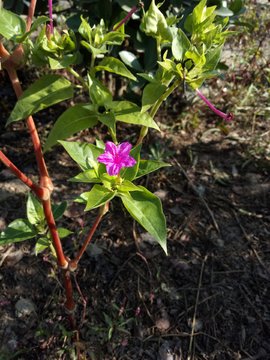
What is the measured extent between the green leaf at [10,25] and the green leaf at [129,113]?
335mm

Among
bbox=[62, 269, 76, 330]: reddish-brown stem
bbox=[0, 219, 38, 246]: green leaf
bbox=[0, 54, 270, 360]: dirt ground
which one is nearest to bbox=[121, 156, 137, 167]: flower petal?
bbox=[0, 219, 38, 246]: green leaf

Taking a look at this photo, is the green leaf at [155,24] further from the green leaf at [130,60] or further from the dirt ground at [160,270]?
the dirt ground at [160,270]

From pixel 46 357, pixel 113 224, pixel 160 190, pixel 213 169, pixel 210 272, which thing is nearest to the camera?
pixel 46 357

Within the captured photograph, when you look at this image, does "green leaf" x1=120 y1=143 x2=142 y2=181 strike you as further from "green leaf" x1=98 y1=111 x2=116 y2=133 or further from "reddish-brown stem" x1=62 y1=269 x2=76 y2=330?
"reddish-brown stem" x1=62 y1=269 x2=76 y2=330

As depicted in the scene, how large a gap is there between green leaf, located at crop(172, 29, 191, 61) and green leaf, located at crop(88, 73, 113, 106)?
0.77ft

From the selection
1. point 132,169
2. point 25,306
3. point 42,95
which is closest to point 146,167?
point 132,169

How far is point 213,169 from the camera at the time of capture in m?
2.44

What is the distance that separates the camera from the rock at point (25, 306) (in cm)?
158

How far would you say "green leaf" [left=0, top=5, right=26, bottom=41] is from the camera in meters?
0.76

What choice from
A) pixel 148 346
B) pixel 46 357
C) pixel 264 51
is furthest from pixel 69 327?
pixel 264 51

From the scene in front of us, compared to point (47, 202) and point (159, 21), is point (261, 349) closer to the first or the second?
point (47, 202)

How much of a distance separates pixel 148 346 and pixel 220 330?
434mm

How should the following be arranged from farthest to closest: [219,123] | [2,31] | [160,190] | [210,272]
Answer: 1. [219,123]
2. [160,190]
3. [210,272]
4. [2,31]

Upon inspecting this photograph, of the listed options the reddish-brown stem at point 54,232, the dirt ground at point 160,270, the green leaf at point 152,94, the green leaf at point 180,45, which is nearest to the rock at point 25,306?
the dirt ground at point 160,270
